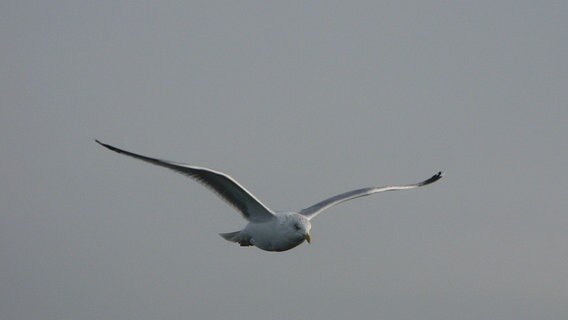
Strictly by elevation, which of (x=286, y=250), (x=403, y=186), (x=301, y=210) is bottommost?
(x=286, y=250)

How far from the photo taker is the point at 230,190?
845 inches

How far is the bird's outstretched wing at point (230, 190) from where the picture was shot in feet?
67.3

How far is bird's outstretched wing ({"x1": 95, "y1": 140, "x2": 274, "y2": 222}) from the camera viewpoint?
20.5m

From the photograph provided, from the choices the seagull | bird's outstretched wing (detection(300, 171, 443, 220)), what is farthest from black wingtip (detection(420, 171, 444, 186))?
the seagull

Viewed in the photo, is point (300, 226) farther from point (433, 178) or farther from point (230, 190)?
point (433, 178)

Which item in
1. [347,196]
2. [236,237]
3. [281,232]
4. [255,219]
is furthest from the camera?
[347,196]

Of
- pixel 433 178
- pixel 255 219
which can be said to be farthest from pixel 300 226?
pixel 433 178

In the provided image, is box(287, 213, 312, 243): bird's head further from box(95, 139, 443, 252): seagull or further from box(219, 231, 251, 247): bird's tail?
box(219, 231, 251, 247): bird's tail

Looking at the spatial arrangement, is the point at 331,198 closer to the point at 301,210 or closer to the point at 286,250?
the point at 301,210

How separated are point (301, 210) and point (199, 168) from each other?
4.09 m

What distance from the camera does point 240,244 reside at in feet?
73.6

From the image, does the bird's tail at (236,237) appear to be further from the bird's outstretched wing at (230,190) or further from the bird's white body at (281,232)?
the bird's outstretched wing at (230,190)

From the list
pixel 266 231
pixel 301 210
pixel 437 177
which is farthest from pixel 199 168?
pixel 437 177

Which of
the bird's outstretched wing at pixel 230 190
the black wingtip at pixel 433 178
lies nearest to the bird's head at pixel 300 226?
the bird's outstretched wing at pixel 230 190
